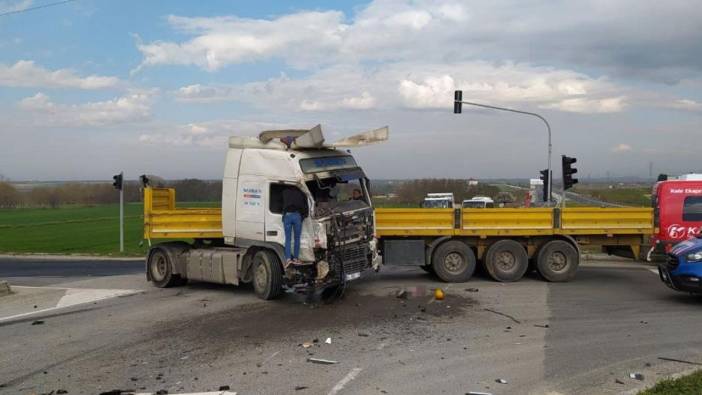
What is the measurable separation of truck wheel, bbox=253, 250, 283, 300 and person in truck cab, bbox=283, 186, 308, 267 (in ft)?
1.38

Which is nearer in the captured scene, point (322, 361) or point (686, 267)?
point (322, 361)

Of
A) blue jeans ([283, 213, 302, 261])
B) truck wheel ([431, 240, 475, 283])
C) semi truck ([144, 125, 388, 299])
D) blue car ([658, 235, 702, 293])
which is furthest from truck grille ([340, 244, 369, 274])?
blue car ([658, 235, 702, 293])

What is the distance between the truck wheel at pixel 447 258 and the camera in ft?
44.6

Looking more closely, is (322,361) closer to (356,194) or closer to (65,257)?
(356,194)

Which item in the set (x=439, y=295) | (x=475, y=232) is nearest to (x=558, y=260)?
(x=475, y=232)

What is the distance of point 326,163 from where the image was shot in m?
12.0

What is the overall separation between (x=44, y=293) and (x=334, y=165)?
6814 mm

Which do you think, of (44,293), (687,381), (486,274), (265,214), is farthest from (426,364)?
(44,293)

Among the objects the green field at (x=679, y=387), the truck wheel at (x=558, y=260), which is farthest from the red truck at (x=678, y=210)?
the green field at (x=679, y=387)

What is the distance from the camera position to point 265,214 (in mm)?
11703

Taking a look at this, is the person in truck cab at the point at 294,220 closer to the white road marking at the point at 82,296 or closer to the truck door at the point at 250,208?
the truck door at the point at 250,208

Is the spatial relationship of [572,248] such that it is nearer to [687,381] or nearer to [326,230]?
[326,230]

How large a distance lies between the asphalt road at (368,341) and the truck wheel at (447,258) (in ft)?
1.74

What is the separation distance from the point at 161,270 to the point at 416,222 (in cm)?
562
